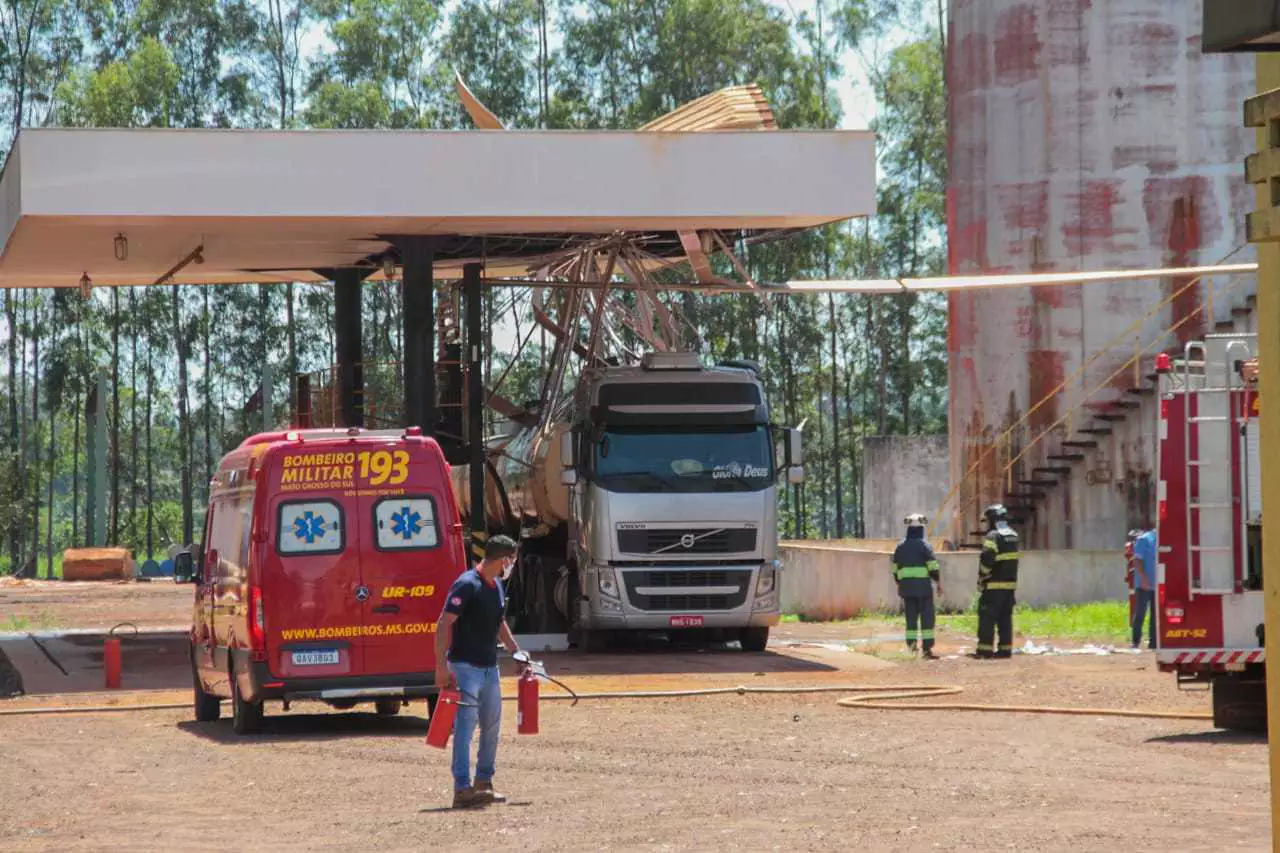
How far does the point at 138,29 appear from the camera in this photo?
7344 cm

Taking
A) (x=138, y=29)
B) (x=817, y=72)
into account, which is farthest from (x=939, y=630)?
(x=138, y=29)

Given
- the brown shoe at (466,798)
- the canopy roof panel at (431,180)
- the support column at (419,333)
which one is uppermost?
the canopy roof panel at (431,180)

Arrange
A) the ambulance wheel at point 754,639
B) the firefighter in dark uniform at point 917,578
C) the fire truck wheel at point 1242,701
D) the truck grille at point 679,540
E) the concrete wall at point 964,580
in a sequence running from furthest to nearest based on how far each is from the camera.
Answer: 1. the concrete wall at point 964,580
2. the ambulance wheel at point 754,639
3. the truck grille at point 679,540
4. the firefighter in dark uniform at point 917,578
5. the fire truck wheel at point 1242,701

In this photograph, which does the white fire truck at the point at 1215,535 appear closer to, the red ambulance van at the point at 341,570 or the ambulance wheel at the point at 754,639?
the red ambulance van at the point at 341,570

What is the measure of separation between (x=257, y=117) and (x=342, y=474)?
5754cm

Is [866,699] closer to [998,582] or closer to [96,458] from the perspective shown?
[998,582]

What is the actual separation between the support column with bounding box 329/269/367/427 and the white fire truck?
1647 cm

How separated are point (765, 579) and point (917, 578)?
6.24 feet

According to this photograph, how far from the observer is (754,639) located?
2736 cm

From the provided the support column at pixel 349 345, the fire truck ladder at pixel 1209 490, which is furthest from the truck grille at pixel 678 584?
the fire truck ladder at pixel 1209 490

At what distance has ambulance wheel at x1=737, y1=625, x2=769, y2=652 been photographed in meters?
27.3

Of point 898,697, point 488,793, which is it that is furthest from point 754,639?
point 488,793

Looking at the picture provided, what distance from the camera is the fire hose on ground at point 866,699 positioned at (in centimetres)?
1900

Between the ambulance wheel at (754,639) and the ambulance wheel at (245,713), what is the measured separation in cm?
1014
